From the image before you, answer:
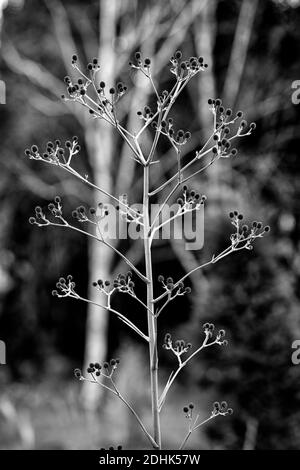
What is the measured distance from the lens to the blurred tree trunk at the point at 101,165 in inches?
227

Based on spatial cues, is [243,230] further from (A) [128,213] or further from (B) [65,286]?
(B) [65,286]

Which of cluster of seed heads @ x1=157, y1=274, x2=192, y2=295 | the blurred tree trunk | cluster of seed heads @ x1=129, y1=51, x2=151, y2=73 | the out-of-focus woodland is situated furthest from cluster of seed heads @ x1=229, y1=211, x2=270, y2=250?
the blurred tree trunk

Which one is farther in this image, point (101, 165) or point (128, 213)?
point (101, 165)

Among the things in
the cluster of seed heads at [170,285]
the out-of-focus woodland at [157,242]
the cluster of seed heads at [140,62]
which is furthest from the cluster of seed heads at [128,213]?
the out-of-focus woodland at [157,242]

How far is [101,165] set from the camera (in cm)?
577

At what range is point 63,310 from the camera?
7410 millimetres

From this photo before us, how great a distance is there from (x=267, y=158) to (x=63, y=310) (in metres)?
3.48

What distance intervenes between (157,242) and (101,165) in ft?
4.22

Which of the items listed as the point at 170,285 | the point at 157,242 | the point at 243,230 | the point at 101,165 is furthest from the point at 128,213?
the point at 157,242

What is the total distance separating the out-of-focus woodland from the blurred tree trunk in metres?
0.02

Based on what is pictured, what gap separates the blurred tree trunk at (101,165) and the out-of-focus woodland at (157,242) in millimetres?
15

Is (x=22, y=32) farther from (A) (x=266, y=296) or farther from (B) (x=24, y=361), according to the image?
(A) (x=266, y=296)

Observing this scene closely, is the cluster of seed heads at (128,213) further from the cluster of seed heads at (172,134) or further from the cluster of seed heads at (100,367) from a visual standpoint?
the cluster of seed heads at (100,367)

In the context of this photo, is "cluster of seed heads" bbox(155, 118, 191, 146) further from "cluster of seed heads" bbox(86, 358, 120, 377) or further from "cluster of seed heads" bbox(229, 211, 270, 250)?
"cluster of seed heads" bbox(86, 358, 120, 377)
